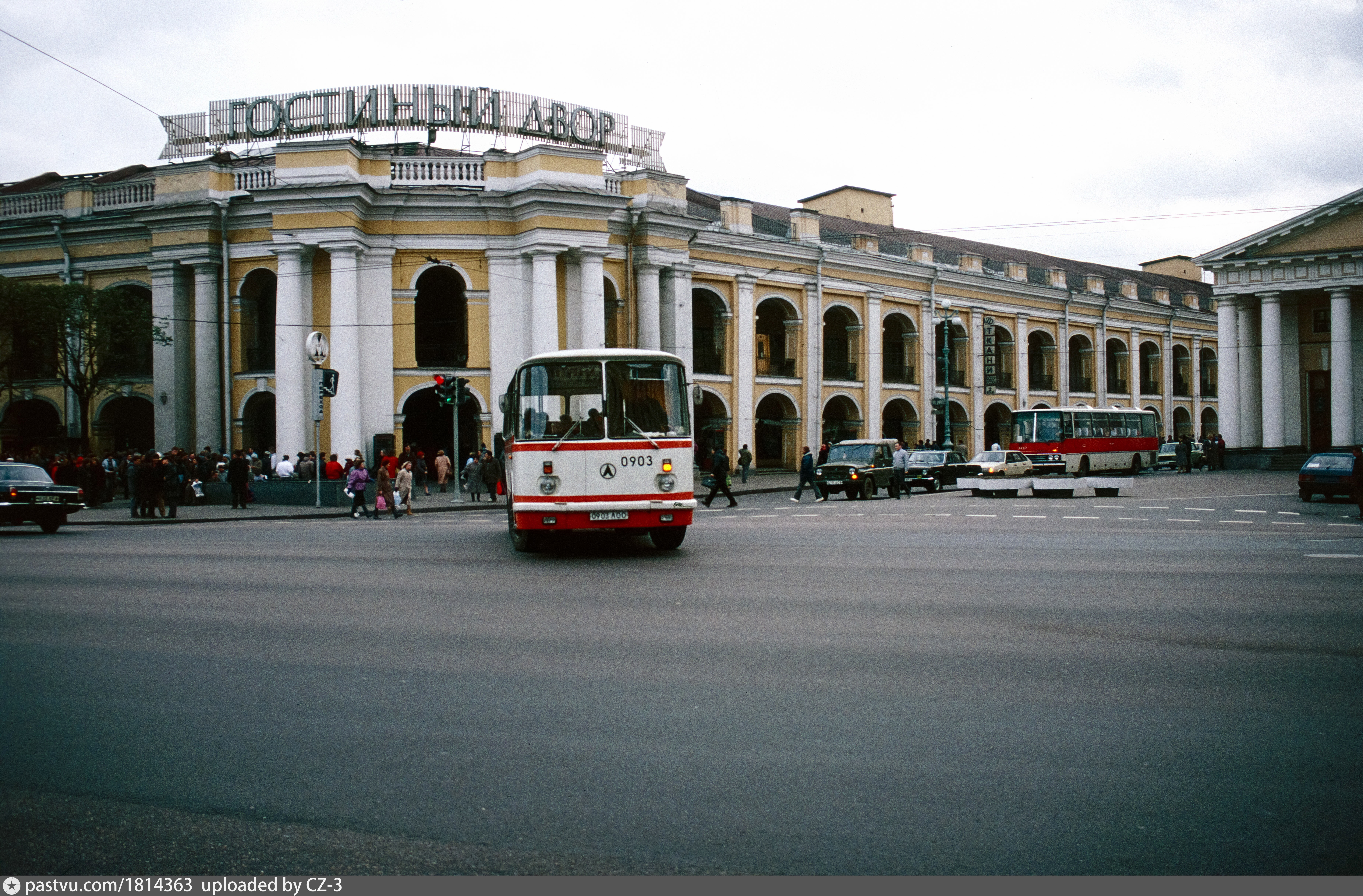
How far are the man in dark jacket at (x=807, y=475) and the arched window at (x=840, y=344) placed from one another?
1669 centimetres

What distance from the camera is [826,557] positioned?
14078 mm

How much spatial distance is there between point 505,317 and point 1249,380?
35.1 meters

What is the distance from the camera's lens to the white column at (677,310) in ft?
136

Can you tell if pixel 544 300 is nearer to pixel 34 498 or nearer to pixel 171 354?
pixel 171 354

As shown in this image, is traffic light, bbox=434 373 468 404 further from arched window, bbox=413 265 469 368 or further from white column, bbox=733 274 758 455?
white column, bbox=733 274 758 455

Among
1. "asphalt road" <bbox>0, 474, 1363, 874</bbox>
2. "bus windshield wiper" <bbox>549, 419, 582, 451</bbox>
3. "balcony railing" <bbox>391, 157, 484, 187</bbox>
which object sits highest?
"balcony railing" <bbox>391, 157, 484, 187</bbox>

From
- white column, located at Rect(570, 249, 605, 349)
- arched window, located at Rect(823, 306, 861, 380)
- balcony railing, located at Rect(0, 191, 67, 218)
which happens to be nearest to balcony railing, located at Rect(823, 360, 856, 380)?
arched window, located at Rect(823, 306, 861, 380)

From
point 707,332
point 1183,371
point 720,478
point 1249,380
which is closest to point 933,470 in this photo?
point 720,478

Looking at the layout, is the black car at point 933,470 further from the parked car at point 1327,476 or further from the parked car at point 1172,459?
the parked car at point 1172,459

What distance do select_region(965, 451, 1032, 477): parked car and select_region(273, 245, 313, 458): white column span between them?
20129 mm

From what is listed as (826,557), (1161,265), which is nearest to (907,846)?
(826,557)

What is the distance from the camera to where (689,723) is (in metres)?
5.74

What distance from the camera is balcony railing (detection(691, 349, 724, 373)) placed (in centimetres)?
4519

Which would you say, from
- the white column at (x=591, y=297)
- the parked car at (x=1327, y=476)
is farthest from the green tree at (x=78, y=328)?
the parked car at (x=1327, y=476)
